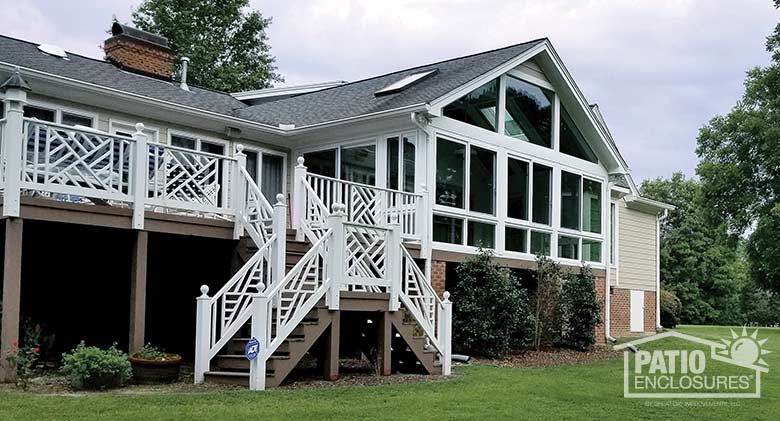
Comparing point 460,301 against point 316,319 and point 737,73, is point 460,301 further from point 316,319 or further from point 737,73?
point 737,73

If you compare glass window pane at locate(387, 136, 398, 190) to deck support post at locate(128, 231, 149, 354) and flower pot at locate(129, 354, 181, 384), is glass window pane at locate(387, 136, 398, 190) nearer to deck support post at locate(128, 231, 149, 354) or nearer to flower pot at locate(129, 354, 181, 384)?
deck support post at locate(128, 231, 149, 354)

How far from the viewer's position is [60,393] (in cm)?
829

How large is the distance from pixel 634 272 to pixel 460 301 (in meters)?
9.92

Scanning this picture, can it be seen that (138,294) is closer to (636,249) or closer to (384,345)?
(384,345)

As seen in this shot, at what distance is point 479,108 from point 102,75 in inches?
261

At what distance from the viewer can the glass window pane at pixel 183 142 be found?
13.8m

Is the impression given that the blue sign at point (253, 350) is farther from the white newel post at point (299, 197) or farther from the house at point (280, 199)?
the white newel post at point (299, 197)

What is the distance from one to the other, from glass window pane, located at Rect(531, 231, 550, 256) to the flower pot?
8.29 meters

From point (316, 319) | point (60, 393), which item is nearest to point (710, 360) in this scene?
point (316, 319)

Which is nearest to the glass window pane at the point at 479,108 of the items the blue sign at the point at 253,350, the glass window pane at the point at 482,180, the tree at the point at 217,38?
the glass window pane at the point at 482,180

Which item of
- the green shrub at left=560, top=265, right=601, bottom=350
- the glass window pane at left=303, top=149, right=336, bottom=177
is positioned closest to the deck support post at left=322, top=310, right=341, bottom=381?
the glass window pane at left=303, top=149, right=336, bottom=177

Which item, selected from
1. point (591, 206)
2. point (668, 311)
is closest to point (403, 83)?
point (591, 206)

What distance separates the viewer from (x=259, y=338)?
886cm

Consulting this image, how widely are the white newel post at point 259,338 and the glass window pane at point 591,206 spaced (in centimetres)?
987
